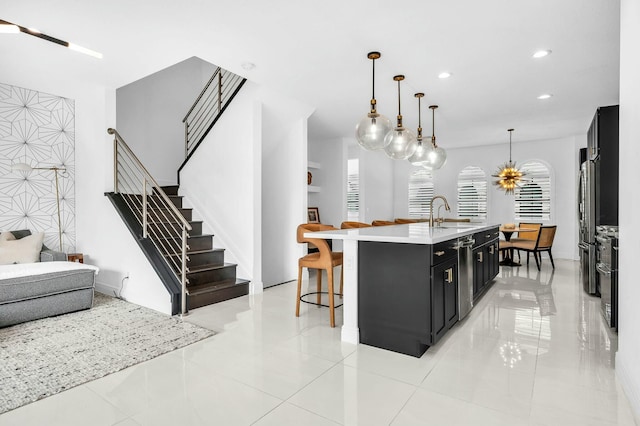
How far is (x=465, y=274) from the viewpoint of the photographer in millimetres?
3488

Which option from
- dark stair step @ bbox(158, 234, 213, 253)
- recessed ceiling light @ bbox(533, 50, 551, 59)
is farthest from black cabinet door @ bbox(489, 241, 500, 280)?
dark stair step @ bbox(158, 234, 213, 253)

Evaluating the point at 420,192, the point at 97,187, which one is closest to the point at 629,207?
the point at 97,187

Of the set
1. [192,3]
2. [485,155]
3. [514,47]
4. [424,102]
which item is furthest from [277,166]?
[485,155]

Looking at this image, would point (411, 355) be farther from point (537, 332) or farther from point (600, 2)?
point (600, 2)

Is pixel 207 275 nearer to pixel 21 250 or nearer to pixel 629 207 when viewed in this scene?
pixel 21 250

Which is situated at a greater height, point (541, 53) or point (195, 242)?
Answer: point (541, 53)

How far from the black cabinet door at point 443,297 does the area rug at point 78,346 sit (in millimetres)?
1951

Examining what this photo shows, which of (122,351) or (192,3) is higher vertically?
(192,3)

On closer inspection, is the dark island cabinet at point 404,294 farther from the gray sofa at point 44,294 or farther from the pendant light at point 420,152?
the gray sofa at point 44,294

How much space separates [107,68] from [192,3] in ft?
6.46

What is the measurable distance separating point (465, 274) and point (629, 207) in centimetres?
154

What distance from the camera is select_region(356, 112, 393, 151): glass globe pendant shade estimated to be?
3.45m

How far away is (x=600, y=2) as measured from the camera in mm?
2727

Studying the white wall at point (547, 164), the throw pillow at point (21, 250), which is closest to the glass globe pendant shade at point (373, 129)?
the throw pillow at point (21, 250)
